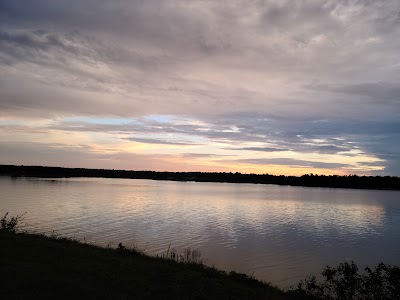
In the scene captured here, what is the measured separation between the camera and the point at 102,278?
1181 centimetres

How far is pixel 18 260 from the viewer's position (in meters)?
12.8

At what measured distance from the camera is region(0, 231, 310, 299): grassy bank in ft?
33.2

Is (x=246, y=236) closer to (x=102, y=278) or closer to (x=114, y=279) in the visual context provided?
(x=114, y=279)

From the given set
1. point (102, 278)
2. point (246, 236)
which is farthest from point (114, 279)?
point (246, 236)

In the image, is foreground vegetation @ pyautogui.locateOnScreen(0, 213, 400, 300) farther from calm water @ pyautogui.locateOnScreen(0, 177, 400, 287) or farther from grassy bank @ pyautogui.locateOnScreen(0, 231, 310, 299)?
calm water @ pyautogui.locateOnScreen(0, 177, 400, 287)

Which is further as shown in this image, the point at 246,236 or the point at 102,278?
the point at 246,236

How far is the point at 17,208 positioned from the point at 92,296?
1689 inches

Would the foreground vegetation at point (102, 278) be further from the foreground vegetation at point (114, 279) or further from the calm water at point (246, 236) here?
the calm water at point (246, 236)

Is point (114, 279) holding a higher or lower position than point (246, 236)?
higher

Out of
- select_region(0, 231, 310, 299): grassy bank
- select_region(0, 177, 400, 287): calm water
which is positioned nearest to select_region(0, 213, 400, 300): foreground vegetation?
select_region(0, 231, 310, 299): grassy bank

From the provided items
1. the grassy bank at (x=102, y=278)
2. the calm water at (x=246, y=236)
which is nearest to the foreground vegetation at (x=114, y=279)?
the grassy bank at (x=102, y=278)

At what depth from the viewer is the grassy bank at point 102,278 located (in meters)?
10.1

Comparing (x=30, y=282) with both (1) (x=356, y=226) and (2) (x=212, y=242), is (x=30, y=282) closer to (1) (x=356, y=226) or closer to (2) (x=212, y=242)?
A: (2) (x=212, y=242)

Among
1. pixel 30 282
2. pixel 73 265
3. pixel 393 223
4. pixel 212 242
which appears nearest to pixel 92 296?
pixel 30 282
